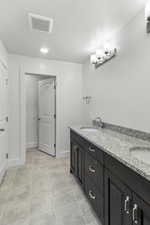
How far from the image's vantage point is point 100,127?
2529mm

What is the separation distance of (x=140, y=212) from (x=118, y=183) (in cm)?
24

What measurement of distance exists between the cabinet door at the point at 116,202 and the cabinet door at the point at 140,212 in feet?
0.17

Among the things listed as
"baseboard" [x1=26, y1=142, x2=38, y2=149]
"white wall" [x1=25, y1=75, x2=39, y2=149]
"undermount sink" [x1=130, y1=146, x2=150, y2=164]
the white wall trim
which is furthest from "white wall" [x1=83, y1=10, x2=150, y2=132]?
"baseboard" [x1=26, y1=142, x2=38, y2=149]

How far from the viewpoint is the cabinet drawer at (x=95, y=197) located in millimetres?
1346

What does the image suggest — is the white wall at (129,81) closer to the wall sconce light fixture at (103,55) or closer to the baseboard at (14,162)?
the wall sconce light fixture at (103,55)

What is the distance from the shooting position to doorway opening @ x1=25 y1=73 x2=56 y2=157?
11.5ft

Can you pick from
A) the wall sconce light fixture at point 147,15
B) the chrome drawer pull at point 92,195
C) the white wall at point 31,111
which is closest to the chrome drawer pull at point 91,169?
the chrome drawer pull at point 92,195

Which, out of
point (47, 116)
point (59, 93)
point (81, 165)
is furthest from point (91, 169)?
point (47, 116)

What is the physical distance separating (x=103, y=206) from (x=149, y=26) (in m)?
1.95

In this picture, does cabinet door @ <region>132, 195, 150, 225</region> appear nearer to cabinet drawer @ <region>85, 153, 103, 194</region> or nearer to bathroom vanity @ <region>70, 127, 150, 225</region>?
bathroom vanity @ <region>70, 127, 150, 225</region>

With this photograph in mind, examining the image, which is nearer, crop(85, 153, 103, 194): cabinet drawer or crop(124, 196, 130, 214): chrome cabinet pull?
crop(124, 196, 130, 214): chrome cabinet pull

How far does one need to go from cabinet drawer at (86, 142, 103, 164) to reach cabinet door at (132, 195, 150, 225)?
0.51 metres

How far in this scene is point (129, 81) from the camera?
1.81 metres

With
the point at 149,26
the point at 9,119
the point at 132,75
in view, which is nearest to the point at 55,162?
the point at 9,119
